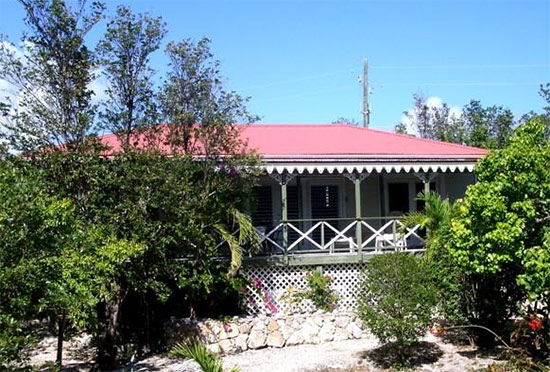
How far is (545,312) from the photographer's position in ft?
32.4

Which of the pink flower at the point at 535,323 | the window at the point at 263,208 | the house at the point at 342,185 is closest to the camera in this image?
the pink flower at the point at 535,323

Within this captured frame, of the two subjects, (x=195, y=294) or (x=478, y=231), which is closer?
(x=478, y=231)

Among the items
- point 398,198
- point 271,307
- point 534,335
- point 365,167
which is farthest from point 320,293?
point 398,198

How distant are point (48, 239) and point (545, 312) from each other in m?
8.21

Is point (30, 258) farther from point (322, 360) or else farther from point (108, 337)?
point (322, 360)

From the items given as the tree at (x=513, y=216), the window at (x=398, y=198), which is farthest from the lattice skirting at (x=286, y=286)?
the tree at (x=513, y=216)

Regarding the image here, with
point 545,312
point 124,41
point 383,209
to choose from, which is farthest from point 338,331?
point 124,41

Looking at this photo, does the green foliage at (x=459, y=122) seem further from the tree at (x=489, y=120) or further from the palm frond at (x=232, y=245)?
the palm frond at (x=232, y=245)

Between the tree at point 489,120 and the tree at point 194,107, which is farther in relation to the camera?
the tree at point 489,120

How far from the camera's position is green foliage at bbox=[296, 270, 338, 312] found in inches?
545

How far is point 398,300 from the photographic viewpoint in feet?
34.4

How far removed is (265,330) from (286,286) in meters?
2.01

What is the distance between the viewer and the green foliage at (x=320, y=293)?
13.8 metres

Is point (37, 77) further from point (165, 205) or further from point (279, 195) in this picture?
point (279, 195)
